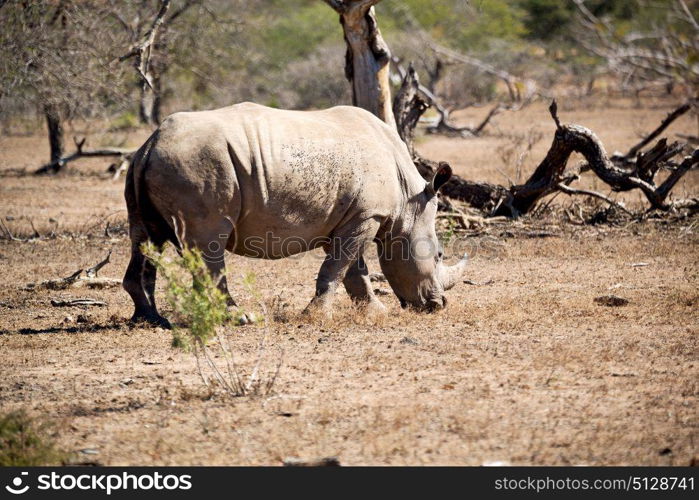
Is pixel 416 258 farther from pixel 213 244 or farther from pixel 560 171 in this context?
pixel 560 171

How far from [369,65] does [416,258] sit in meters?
4.22

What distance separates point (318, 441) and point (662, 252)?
6873mm

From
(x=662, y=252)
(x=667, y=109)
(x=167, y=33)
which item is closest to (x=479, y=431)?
(x=662, y=252)

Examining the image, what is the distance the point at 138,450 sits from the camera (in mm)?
5238

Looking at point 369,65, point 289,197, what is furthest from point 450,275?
point 369,65

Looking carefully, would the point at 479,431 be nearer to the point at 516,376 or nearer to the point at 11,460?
the point at 516,376

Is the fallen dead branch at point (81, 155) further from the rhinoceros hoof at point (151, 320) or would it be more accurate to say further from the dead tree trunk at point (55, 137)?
the rhinoceros hoof at point (151, 320)

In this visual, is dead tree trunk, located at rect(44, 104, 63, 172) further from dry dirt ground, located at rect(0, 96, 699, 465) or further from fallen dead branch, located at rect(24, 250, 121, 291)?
fallen dead branch, located at rect(24, 250, 121, 291)

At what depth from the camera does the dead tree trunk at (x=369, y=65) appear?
39.4 feet

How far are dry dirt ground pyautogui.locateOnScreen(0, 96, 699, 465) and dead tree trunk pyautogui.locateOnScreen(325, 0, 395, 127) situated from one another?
82.1 inches

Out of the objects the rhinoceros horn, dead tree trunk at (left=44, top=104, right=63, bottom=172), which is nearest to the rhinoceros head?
the rhinoceros horn

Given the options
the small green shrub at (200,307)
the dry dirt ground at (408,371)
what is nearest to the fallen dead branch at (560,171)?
the dry dirt ground at (408,371)

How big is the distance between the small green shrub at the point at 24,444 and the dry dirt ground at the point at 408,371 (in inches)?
5.2

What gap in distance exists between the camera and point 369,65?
478 inches
